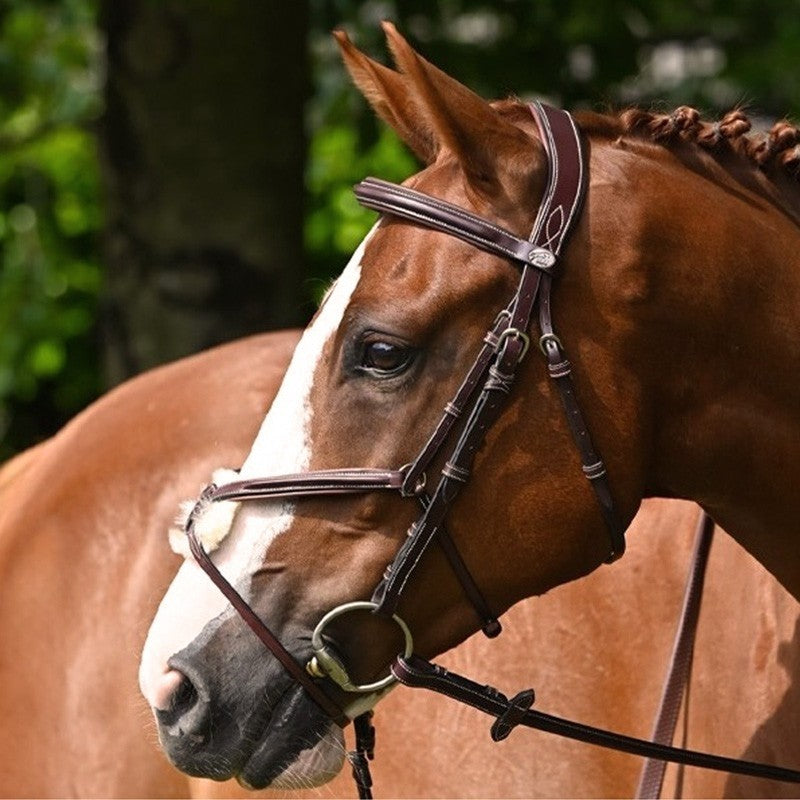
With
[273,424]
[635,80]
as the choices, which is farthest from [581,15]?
[273,424]

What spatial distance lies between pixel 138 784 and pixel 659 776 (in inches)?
52.7

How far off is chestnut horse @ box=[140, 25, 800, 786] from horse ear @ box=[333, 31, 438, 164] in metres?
0.04

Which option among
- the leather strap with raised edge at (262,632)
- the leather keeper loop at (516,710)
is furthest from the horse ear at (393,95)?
the leather keeper loop at (516,710)

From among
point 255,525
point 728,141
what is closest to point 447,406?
point 255,525

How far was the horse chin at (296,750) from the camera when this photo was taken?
2443 millimetres

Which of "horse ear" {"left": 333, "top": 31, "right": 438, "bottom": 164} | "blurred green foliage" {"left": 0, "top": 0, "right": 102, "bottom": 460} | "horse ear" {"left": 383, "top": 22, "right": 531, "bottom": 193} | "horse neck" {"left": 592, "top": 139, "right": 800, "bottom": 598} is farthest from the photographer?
"blurred green foliage" {"left": 0, "top": 0, "right": 102, "bottom": 460}

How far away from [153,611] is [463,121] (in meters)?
1.64

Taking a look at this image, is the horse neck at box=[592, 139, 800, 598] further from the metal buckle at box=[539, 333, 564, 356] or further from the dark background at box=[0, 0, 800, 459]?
the dark background at box=[0, 0, 800, 459]

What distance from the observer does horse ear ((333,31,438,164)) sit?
2.57 meters

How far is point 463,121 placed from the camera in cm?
241

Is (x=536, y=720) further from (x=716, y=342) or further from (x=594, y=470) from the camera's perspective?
(x=716, y=342)

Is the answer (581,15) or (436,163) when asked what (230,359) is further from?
(581,15)

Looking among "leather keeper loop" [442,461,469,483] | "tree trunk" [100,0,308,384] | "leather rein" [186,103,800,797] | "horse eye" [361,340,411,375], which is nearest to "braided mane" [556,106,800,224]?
"leather rein" [186,103,800,797]

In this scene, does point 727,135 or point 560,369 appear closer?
point 560,369
